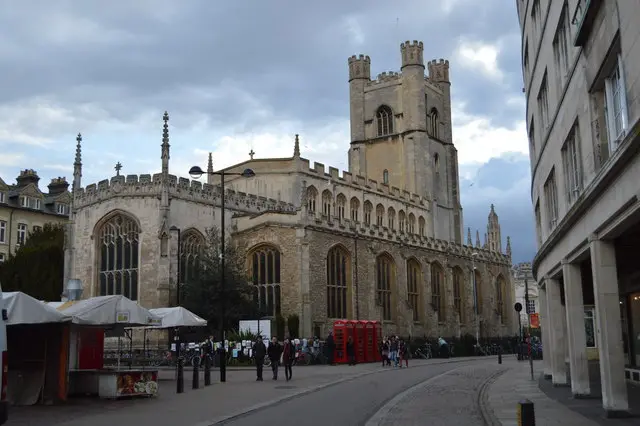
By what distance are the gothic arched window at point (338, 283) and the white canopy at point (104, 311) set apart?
23.7m

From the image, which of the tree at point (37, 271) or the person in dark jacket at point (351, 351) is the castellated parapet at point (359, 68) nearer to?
the tree at point (37, 271)

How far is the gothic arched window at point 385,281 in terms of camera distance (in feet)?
153

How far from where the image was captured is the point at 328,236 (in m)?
41.9

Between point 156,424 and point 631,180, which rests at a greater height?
point 631,180

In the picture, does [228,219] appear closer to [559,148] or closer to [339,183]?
[339,183]

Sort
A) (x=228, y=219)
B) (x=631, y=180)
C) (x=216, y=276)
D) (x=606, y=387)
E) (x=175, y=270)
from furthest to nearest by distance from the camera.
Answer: (x=228, y=219) < (x=175, y=270) < (x=216, y=276) < (x=606, y=387) < (x=631, y=180)

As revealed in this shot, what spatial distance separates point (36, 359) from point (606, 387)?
12767mm

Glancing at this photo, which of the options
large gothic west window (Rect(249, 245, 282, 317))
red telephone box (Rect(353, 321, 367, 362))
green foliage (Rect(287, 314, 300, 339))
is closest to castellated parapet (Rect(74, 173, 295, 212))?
large gothic west window (Rect(249, 245, 282, 317))

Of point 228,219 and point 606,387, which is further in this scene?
point 228,219

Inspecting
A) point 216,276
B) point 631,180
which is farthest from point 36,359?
point 216,276

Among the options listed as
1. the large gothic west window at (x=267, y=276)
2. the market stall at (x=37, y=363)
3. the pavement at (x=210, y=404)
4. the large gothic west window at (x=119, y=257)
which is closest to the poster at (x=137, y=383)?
the pavement at (x=210, y=404)

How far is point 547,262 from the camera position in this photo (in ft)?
68.0

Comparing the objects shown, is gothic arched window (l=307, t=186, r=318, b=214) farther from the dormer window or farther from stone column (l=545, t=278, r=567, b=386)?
stone column (l=545, t=278, r=567, b=386)

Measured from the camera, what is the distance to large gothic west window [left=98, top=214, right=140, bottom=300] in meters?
41.0
